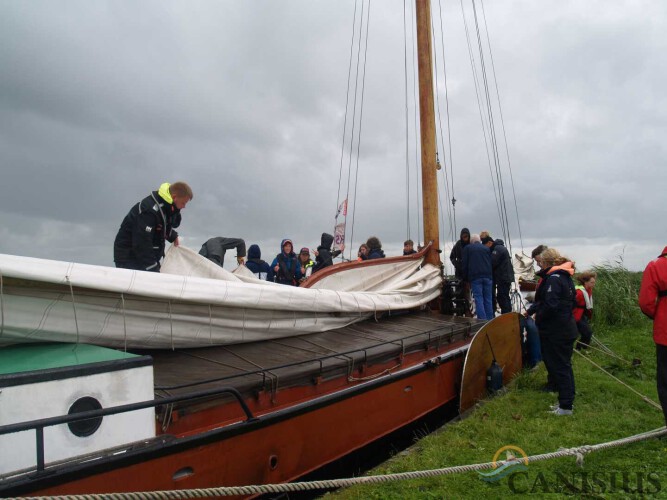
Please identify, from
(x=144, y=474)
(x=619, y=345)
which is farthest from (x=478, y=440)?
(x=619, y=345)

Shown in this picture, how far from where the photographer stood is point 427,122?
26.8ft

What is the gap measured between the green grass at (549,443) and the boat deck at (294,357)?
0.84 metres

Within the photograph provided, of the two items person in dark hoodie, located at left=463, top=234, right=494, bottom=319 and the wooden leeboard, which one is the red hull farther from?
person in dark hoodie, located at left=463, top=234, right=494, bottom=319

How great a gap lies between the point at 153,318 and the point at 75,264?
0.71 metres

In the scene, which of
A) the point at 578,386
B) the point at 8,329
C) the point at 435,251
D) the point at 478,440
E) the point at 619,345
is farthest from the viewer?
the point at 619,345

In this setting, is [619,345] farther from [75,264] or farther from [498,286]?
[75,264]

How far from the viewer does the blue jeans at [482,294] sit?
7.65m

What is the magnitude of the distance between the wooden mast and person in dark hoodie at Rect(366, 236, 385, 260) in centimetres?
86

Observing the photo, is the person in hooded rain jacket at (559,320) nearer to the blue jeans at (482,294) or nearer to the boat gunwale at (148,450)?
the boat gunwale at (148,450)

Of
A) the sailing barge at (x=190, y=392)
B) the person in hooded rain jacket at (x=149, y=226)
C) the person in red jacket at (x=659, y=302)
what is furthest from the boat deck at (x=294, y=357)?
the person in red jacket at (x=659, y=302)

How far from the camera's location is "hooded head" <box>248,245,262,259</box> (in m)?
7.70

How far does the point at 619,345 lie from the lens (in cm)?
880

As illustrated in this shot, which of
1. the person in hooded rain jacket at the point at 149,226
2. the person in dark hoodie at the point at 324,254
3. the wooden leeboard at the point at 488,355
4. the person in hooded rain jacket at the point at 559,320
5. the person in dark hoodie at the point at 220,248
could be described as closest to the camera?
the person in hooded rain jacket at the point at 149,226

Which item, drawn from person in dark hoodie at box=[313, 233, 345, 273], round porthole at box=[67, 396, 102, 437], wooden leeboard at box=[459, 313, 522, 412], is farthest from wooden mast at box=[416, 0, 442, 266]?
round porthole at box=[67, 396, 102, 437]
